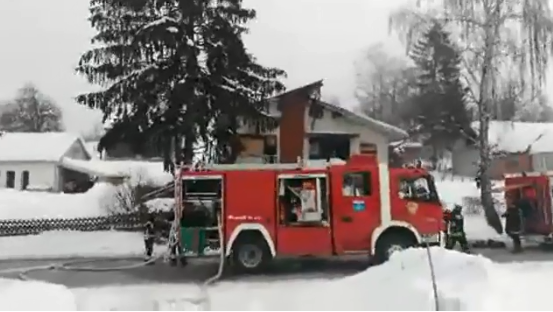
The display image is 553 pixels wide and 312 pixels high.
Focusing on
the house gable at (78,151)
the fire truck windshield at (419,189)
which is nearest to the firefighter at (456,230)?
the fire truck windshield at (419,189)

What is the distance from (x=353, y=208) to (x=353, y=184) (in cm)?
54

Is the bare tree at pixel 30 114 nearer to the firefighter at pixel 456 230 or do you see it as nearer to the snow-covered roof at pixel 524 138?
the snow-covered roof at pixel 524 138

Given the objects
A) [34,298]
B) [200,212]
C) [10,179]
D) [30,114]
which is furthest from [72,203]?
[30,114]

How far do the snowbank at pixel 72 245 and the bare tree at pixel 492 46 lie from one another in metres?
12.9

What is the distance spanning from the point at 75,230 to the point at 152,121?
5.43 meters

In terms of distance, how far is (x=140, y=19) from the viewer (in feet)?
74.1

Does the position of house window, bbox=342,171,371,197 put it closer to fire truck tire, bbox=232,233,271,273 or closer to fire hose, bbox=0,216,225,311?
fire truck tire, bbox=232,233,271,273

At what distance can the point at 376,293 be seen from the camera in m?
9.66

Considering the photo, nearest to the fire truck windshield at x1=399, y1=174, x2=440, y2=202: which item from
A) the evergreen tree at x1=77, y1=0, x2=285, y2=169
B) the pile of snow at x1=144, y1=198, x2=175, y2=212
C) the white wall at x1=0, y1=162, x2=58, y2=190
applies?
the evergreen tree at x1=77, y1=0, x2=285, y2=169

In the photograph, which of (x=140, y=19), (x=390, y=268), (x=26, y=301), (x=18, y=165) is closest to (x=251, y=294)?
(x=390, y=268)

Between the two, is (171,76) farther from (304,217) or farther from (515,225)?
(515,225)

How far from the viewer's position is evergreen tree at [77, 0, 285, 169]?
22.1 m

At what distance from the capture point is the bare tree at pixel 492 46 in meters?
24.3

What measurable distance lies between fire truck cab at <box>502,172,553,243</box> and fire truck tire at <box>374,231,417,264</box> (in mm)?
5973
